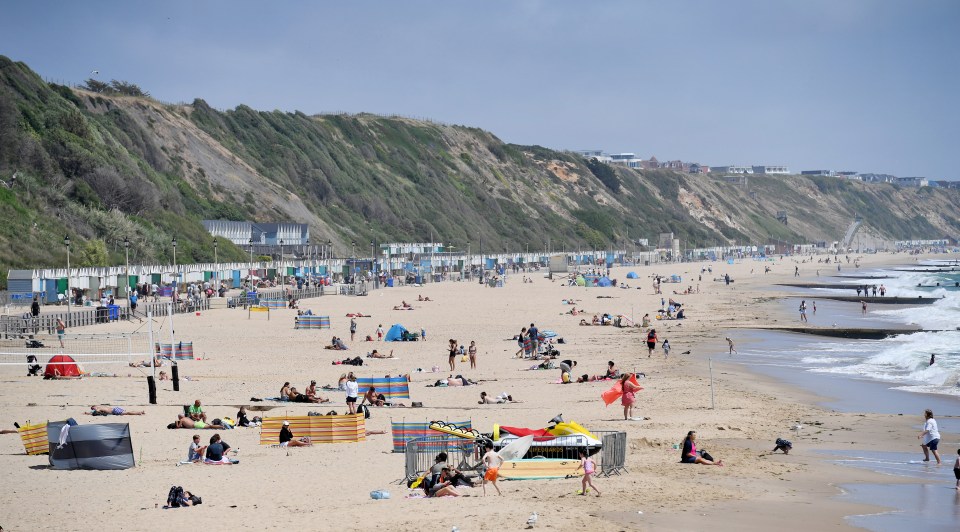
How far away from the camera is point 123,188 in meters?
65.6

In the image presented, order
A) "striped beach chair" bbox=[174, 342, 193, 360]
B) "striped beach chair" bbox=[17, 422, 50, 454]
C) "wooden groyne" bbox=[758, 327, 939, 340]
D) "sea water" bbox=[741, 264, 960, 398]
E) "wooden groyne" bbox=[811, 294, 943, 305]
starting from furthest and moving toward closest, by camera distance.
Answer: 1. "wooden groyne" bbox=[811, 294, 943, 305]
2. "wooden groyne" bbox=[758, 327, 939, 340]
3. "striped beach chair" bbox=[174, 342, 193, 360]
4. "sea water" bbox=[741, 264, 960, 398]
5. "striped beach chair" bbox=[17, 422, 50, 454]

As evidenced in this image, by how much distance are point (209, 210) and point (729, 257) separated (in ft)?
265

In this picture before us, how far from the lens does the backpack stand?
11.3m

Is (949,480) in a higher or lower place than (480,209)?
lower

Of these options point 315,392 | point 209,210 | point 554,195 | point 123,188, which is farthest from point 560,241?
point 315,392

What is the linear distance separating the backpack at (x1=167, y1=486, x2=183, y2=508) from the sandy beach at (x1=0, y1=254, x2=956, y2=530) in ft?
0.49

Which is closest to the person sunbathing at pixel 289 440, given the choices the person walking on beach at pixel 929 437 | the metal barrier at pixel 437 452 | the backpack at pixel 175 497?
the metal barrier at pixel 437 452

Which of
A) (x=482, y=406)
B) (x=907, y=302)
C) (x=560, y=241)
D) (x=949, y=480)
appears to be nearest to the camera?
(x=949, y=480)

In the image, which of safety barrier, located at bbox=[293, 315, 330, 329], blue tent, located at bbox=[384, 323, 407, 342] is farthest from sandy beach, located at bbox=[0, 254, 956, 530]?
safety barrier, located at bbox=[293, 315, 330, 329]

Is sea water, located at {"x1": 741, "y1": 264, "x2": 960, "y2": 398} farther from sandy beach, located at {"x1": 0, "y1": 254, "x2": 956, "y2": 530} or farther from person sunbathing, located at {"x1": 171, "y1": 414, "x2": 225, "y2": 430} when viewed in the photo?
person sunbathing, located at {"x1": 171, "y1": 414, "x2": 225, "y2": 430}

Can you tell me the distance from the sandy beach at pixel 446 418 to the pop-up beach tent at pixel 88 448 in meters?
0.25

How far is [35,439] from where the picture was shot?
1405cm

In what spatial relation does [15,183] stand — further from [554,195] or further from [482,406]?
[554,195]

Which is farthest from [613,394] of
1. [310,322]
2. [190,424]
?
[310,322]
